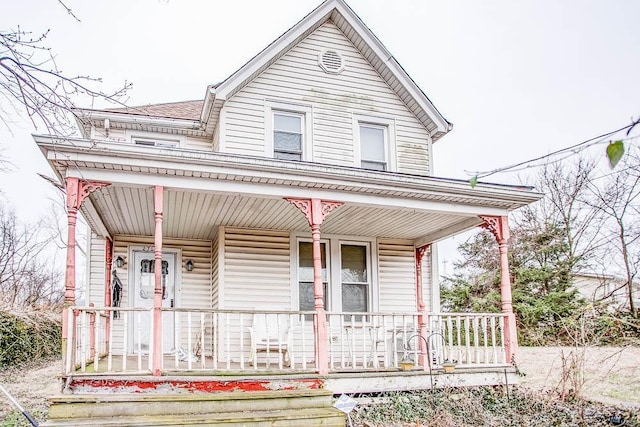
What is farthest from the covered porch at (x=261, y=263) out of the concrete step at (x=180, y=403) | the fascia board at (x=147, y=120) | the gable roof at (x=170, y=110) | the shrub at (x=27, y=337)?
the shrub at (x=27, y=337)

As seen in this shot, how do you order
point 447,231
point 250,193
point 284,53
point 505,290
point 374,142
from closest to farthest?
1. point 250,193
2. point 505,290
3. point 447,231
4. point 284,53
5. point 374,142

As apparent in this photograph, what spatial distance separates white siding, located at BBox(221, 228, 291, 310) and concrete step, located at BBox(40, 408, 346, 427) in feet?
11.9

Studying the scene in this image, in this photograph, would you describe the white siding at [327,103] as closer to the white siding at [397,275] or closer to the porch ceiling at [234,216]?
the porch ceiling at [234,216]

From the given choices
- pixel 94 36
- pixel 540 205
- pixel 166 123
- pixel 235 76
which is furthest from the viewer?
pixel 540 205

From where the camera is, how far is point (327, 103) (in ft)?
37.6

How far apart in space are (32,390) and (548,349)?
42.6ft

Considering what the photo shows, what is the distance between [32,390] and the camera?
34.8 feet

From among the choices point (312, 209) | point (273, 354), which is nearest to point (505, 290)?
point (312, 209)

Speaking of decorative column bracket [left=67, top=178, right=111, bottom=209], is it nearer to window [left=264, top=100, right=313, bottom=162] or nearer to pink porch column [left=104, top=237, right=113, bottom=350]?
pink porch column [left=104, top=237, right=113, bottom=350]

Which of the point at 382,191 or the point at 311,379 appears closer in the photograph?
the point at 311,379

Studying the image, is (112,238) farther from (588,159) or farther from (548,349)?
(588,159)

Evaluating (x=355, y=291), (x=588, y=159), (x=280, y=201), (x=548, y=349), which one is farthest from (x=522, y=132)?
(x=280, y=201)

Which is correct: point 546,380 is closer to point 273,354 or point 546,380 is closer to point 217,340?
point 273,354

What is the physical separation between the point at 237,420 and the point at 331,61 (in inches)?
299
